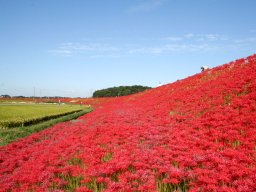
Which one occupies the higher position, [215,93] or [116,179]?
[215,93]

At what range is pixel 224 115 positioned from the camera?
1254 cm

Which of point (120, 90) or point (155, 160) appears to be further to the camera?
point (120, 90)

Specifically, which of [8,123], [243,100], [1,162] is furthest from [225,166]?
[8,123]

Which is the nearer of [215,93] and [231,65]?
[215,93]

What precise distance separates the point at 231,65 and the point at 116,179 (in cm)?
2271

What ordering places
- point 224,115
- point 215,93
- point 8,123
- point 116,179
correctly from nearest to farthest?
point 116,179, point 224,115, point 215,93, point 8,123

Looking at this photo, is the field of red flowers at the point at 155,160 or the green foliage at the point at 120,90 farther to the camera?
the green foliage at the point at 120,90

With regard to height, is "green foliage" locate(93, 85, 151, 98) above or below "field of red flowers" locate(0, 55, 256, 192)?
above

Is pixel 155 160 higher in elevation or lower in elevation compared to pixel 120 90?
lower

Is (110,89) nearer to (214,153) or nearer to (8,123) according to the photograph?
A: (8,123)

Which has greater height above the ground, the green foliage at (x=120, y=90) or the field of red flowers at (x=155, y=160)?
the green foliage at (x=120, y=90)

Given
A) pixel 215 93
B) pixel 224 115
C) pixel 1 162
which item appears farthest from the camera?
pixel 215 93

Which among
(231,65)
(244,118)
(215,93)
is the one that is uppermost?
(231,65)

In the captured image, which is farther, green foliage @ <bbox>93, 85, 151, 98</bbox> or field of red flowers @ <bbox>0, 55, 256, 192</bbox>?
green foliage @ <bbox>93, 85, 151, 98</bbox>
